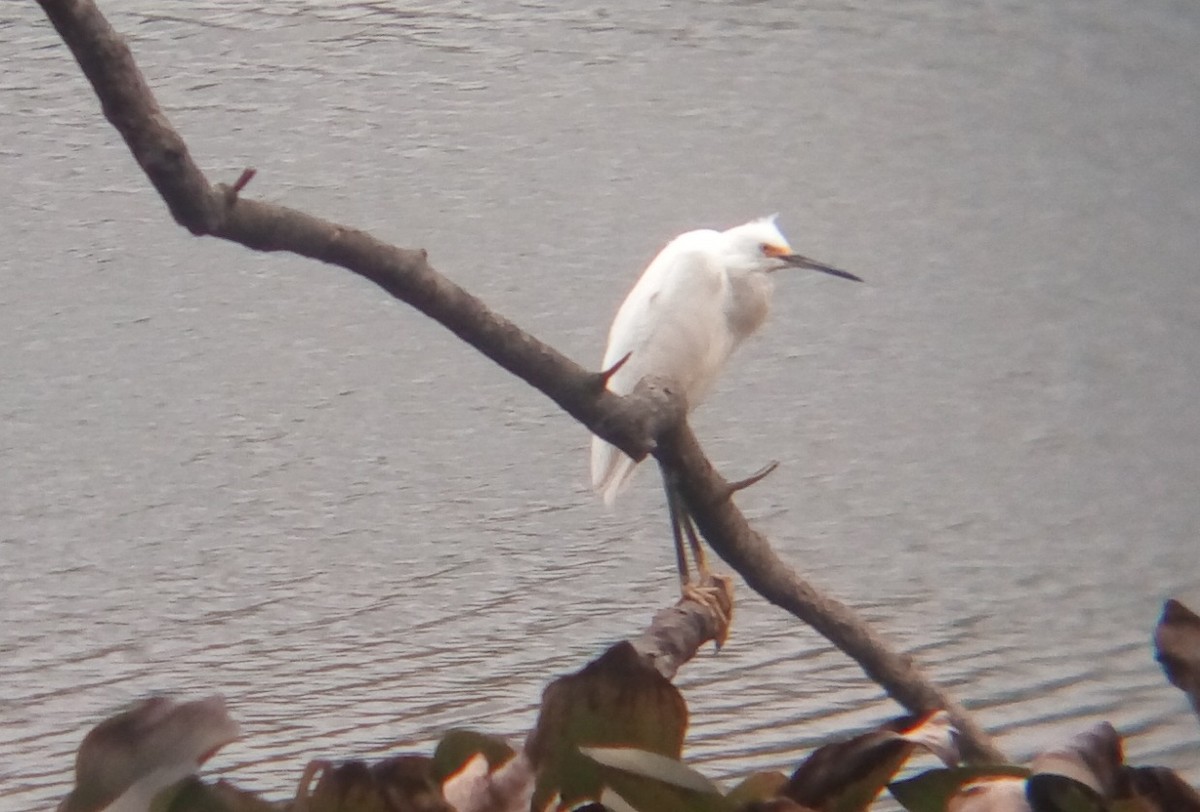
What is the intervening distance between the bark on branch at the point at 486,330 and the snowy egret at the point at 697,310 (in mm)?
699

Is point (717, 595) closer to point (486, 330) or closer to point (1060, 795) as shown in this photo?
point (486, 330)

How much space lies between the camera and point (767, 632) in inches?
73.7

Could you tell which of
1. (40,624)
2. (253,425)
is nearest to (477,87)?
(253,425)

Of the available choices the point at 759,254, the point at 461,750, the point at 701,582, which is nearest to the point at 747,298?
the point at 759,254

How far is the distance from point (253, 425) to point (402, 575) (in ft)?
1.46

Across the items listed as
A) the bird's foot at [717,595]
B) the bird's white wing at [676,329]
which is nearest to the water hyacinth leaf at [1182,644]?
the bird's foot at [717,595]

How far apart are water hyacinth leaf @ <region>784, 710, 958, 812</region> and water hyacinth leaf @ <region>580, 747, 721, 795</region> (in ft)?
0.07

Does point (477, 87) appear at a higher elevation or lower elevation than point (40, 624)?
higher

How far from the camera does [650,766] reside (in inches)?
12.5

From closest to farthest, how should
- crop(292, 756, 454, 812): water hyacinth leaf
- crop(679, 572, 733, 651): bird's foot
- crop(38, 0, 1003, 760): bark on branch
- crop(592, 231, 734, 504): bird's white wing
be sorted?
crop(292, 756, 454, 812): water hyacinth leaf
crop(38, 0, 1003, 760): bark on branch
crop(679, 572, 733, 651): bird's foot
crop(592, 231, 734, 504): bird's white wing

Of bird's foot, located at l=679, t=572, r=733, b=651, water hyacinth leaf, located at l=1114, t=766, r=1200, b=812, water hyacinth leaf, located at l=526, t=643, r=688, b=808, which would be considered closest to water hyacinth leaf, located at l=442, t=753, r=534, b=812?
water hyacinth leaf, located at l=526, t=643, r=688, b=808

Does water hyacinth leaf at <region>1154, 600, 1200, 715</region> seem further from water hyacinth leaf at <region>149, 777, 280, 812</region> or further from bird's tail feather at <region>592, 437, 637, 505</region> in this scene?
bird's tail feather at <region>592, 437, 637, 505</region>

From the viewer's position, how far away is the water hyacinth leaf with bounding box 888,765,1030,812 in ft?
1.10

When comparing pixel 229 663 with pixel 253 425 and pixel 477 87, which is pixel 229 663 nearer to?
pixel 253 425
